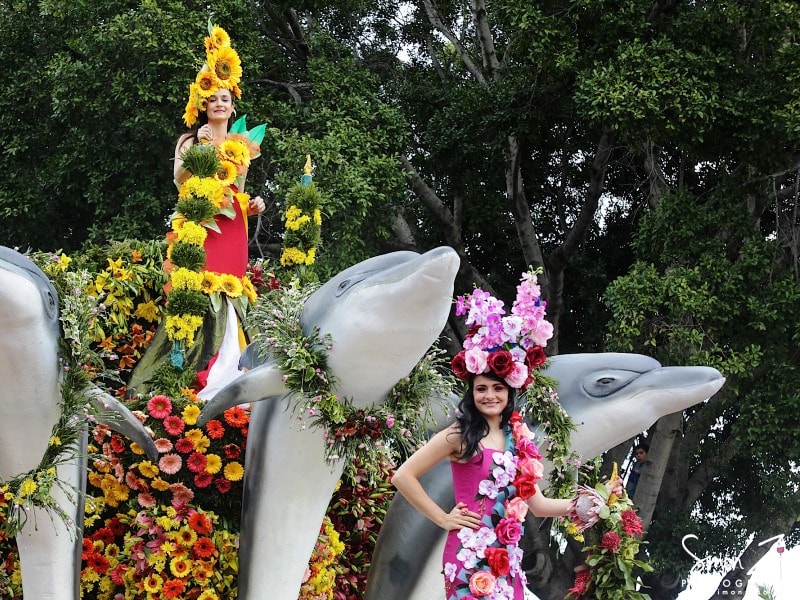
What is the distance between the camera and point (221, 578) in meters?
6.00

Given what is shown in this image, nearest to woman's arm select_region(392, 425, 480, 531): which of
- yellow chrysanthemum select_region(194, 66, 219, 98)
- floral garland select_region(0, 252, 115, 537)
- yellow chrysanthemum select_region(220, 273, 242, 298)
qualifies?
floral garland select_region(0, 252, 115, 537)

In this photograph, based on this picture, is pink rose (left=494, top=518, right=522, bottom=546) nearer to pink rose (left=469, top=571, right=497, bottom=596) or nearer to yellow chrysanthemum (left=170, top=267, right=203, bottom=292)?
pink rose (left=469, top=571, right=497, bottom=596)

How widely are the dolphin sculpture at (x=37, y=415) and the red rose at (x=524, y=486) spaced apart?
75.8 inches

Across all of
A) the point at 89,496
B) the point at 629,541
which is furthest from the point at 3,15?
the point at 629,541

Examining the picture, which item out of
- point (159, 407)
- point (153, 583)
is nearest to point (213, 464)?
point (159, 407)

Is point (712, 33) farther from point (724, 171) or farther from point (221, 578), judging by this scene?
point (221, 578)

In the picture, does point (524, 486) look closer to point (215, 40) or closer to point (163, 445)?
point (163, 445)

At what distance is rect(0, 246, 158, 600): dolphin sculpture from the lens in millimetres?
5164

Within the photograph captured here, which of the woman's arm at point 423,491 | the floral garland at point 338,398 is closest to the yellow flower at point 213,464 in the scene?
the floral garland at point 338,398

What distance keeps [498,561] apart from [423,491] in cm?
37

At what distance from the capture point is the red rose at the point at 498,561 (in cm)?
451

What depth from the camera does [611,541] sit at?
5.99 metres

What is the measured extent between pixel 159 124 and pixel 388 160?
247 cm

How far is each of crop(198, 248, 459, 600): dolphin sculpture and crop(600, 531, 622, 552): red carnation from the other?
1.33 metres
